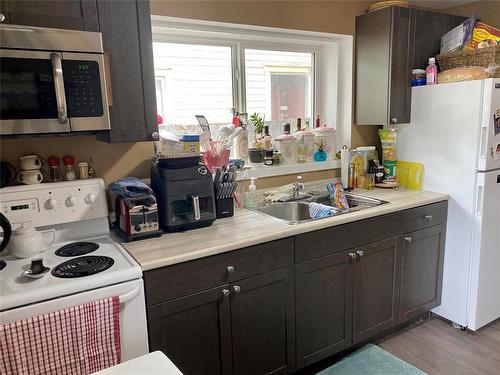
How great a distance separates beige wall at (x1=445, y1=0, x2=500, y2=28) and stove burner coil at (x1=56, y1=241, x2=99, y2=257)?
3.02 m

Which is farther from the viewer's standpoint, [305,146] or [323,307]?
[305,146]

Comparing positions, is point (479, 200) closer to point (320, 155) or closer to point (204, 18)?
point (320, 155)

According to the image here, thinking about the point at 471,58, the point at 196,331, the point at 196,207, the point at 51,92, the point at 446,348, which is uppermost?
the point at 471,58

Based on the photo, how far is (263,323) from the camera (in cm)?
183

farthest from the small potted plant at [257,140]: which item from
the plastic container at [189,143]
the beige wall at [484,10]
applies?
the beige wall at [484,10]

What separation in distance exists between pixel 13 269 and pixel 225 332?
0.90 metres

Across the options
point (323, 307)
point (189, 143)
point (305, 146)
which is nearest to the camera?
point (189, 143)

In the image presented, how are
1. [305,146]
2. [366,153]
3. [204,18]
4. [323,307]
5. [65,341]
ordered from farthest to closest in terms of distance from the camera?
[366,153] < [305,146] < [204,18] < [323,307] < [65,341]

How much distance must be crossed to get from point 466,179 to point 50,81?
233 cm

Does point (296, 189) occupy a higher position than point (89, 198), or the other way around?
point (89, 198)

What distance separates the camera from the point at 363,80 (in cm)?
276

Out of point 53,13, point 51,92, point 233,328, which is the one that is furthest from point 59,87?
point 233,328

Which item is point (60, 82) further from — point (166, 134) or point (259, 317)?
point (259, 317)

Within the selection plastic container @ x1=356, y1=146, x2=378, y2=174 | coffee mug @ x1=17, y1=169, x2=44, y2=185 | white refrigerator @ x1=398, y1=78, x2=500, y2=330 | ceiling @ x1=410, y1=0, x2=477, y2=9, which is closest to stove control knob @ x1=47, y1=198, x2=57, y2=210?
coffee mug @ x1=17, y1=169, x2=44, y2=185
